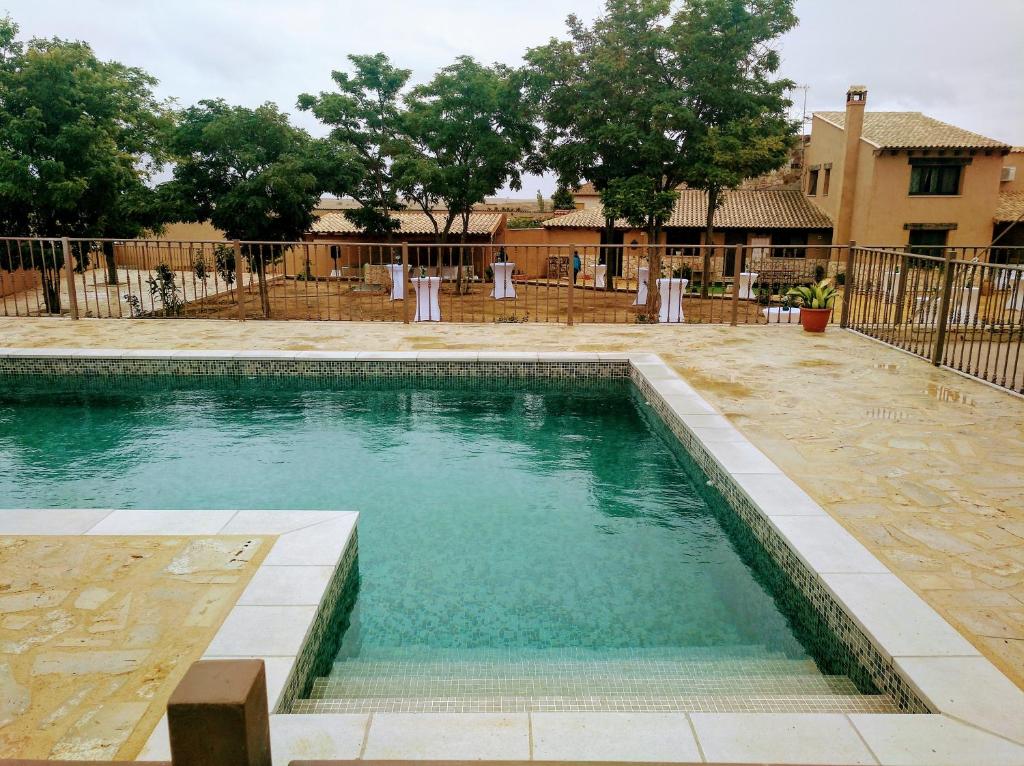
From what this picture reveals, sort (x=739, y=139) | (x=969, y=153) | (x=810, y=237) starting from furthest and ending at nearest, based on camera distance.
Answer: (x=810, y=237), (x=969, y=153), (x=739, y=139)

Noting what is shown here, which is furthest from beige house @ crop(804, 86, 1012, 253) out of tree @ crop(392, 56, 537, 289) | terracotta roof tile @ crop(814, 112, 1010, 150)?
tree @ crop(392, 56, 537, 289)

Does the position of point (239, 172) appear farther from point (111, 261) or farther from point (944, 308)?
point (944, 308)

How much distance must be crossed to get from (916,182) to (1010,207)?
14.2 ft

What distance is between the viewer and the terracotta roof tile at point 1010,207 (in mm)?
26173

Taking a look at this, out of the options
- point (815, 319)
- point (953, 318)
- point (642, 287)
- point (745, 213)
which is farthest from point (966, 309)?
point (745, 213)

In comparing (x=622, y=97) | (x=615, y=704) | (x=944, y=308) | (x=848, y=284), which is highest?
(x=622, y=97)

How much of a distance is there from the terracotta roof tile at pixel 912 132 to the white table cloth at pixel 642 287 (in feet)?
45.3

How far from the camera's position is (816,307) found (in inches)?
469

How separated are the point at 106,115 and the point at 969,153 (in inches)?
A: 1020

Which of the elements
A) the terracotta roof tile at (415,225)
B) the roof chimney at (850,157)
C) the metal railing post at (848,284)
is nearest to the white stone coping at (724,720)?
the metal railing post at (848,284)

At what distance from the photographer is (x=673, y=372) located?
8.46 meters

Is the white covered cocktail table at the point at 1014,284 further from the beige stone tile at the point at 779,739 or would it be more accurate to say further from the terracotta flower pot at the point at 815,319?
the beige stone tile at the point at 779,739

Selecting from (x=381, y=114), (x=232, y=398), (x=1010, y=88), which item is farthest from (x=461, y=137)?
(x=1010, y=88)

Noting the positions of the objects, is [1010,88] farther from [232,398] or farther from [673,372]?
[232,398]
